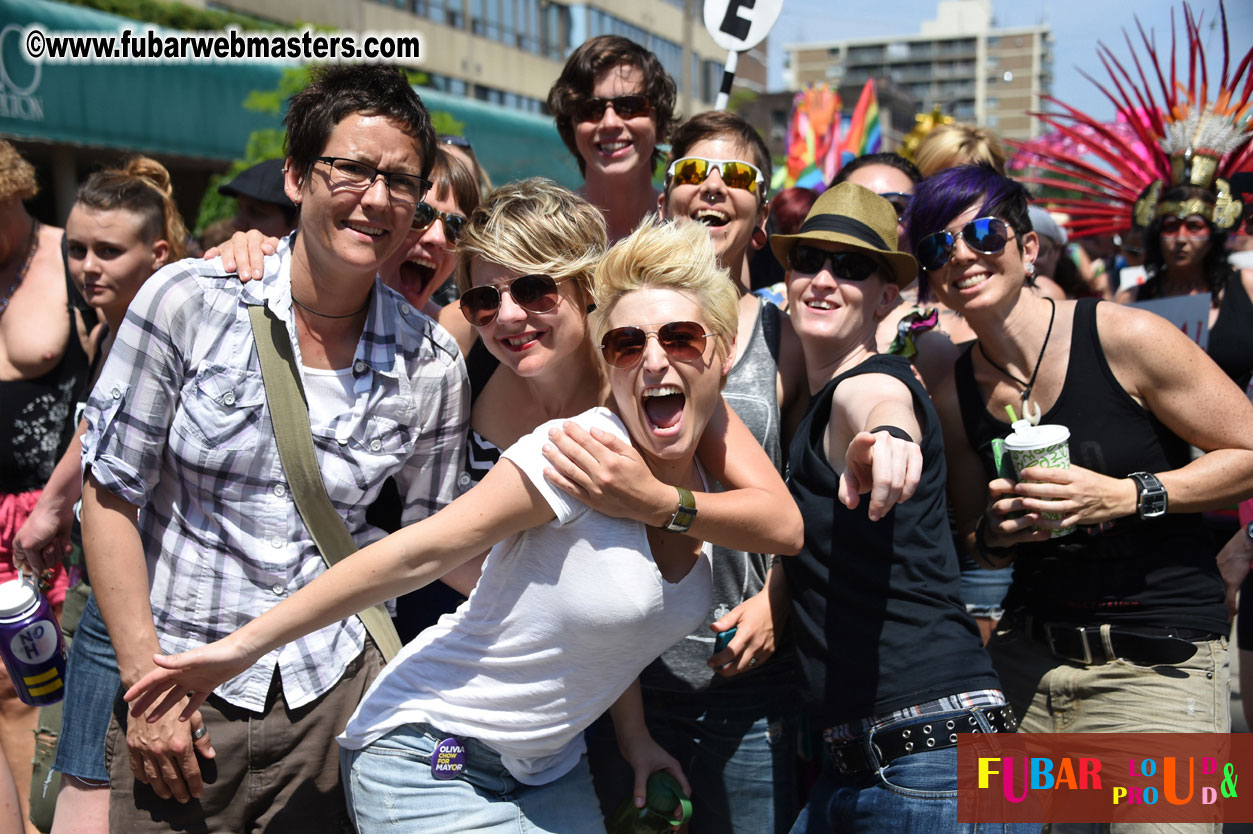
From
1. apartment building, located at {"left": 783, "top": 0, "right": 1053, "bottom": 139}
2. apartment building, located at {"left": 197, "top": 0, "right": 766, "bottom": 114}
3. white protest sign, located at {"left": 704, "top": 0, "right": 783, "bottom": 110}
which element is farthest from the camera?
apartment building, located at {"left": 783, "top": 0, "right": 1053, "bottom": 139}

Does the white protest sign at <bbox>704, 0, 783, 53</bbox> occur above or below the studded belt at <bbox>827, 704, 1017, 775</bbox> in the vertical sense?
above

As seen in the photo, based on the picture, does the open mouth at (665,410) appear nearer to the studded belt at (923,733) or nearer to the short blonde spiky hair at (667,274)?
the short blonde spiky hair at (667,274)

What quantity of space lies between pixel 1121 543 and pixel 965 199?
1.10 meters

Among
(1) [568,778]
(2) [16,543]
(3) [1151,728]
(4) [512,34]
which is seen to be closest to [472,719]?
(1) [568,778]

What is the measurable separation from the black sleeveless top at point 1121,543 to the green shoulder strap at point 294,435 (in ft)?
6.67

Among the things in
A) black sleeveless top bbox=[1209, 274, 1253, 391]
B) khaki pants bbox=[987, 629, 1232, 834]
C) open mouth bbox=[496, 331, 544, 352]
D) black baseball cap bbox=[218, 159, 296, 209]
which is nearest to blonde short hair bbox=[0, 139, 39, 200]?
black baseball cap bbox=[218, 159, 296, 209]

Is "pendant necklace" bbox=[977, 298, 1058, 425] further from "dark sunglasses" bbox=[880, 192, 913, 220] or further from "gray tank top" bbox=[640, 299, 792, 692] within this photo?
"dark sunglasses" bbox=[880, 192, 913, 220]

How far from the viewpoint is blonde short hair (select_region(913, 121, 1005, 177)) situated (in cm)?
462

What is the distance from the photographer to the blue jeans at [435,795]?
231 centimetres

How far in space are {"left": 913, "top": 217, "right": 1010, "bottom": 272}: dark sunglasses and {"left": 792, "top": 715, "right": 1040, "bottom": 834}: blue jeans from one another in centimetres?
141

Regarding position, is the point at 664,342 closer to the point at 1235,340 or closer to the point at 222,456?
the point at 222,456

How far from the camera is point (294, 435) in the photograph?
8.29 feet

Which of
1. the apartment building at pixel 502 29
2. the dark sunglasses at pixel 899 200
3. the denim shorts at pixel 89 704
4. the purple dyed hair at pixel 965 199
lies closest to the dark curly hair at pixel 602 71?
the dark sunglasses at pixel 899 200

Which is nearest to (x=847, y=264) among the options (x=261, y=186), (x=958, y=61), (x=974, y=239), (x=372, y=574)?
(x=974, y=239)
